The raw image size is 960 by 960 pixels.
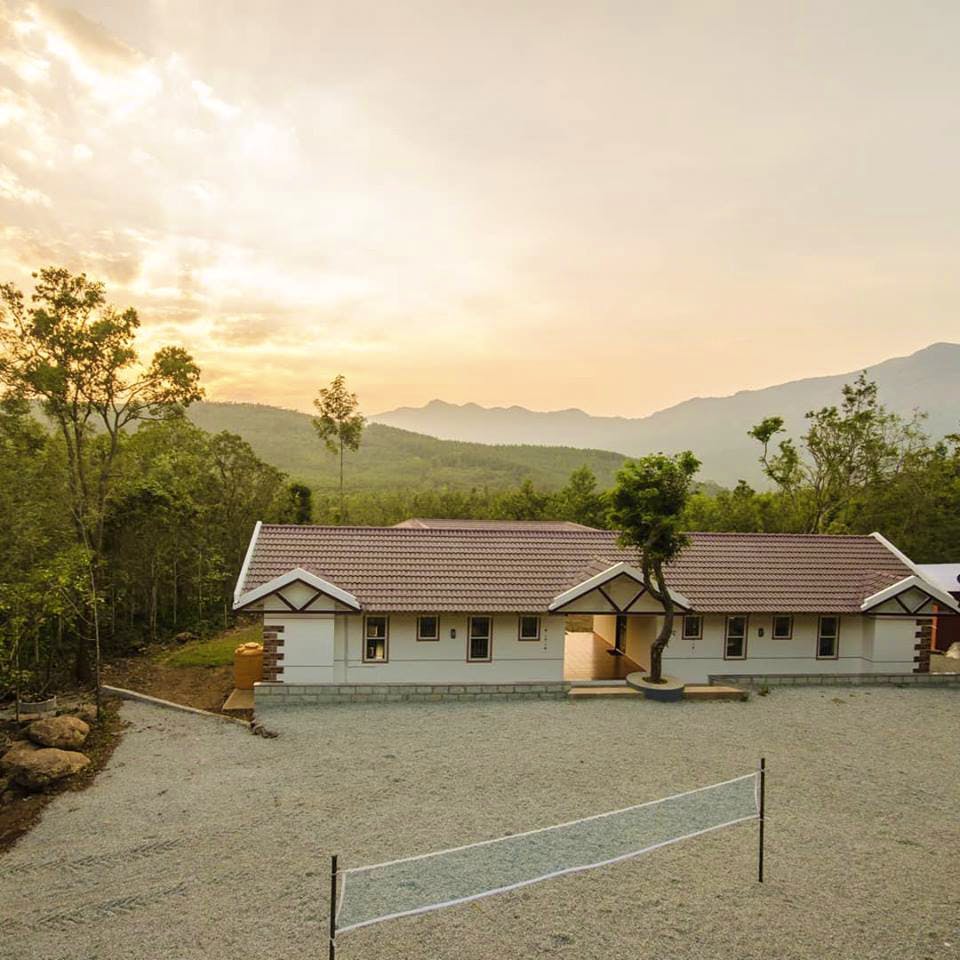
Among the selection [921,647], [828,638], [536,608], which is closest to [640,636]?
[536,608]

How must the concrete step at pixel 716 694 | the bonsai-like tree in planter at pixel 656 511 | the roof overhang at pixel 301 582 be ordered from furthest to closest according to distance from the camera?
the concrete step at pixel 716 694
the bonsai-like tree in planter at pixel 656 511
the roof overhang at pixel 301 582

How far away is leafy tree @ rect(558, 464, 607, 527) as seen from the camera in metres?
42.7

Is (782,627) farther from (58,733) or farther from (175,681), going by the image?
(58,733)

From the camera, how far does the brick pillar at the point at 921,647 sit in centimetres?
2028

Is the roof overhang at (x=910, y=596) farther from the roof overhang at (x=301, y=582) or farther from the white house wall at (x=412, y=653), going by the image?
the roof overhang at (x=301, y=582)

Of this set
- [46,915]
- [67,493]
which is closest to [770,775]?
[46,915]

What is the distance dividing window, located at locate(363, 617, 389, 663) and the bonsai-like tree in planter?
7.34m

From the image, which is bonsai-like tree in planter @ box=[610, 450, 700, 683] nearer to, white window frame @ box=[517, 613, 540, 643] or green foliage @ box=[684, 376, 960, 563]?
white window frame @ box=[517, 613, 540, 643]

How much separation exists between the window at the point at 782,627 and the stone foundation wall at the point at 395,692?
23.6 ft

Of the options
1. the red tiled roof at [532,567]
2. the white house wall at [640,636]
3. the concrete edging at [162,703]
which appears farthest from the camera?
the white house wall at [640,636]

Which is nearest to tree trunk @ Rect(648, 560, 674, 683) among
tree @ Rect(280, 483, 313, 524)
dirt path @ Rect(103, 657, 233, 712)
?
dirt path @ Rect(103, 657, 233, 712)

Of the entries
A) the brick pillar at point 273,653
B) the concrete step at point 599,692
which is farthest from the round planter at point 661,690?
the brick pillar at point 273,653

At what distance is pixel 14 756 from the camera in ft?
40.8

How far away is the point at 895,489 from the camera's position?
3534 cm
